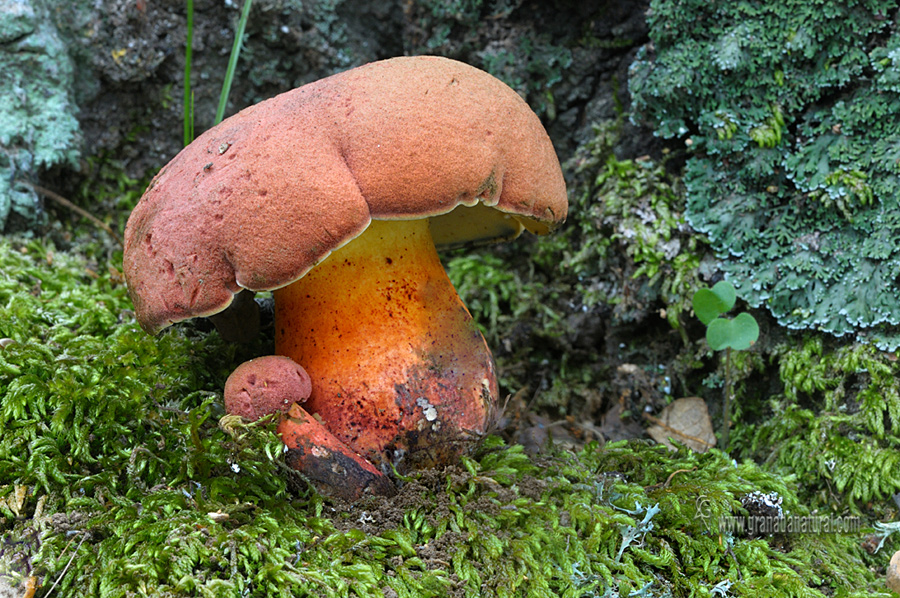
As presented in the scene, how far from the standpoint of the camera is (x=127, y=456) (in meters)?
1.68

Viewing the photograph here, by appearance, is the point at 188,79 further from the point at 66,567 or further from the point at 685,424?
the point at 685,424

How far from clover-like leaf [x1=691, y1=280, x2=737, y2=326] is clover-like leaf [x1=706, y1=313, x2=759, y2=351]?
34 millimetres

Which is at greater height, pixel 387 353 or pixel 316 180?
pixel 316 180

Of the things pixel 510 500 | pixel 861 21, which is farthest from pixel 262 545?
pixel 861 21

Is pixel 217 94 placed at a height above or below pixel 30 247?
above

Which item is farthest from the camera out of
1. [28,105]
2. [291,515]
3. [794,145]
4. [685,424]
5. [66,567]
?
[28,105]

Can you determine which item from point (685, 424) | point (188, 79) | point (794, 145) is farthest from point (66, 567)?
point (794, 145)

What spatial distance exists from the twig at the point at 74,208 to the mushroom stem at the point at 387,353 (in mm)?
1398

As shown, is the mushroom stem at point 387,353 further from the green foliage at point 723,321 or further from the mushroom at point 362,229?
the green foliage at point 723,321

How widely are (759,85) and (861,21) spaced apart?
0.35m

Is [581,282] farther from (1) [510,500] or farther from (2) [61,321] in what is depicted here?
(2) [61,321]

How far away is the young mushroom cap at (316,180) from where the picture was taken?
151 cm

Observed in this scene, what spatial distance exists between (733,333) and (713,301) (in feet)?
0.41

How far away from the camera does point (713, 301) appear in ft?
7.06
